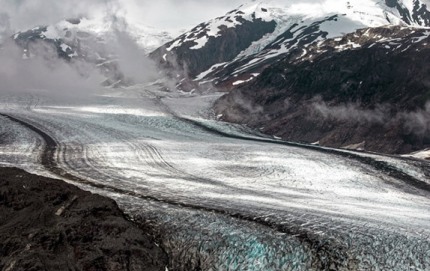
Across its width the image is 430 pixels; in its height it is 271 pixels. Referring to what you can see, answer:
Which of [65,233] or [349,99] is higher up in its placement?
[65,233]

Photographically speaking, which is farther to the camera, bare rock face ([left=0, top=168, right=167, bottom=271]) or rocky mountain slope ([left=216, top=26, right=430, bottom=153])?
rocky mountain slope ([left=216, top=26, right=430, bottom=153])

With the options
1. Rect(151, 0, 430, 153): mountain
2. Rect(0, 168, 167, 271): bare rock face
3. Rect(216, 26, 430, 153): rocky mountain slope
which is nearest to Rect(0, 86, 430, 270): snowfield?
Rect(0, 168, 167, 271): bare rock face

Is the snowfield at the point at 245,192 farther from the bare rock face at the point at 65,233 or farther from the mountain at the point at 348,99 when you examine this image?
the mountain at the point at 348,99

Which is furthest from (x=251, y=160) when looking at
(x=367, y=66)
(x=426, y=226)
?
(x=367, y=66)

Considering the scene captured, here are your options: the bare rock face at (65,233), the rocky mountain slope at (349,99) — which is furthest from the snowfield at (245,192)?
the rocky mountain slope at (349,99)

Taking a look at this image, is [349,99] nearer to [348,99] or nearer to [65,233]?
[348,99]

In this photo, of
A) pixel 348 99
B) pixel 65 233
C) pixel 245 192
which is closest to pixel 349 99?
pixel 348 99

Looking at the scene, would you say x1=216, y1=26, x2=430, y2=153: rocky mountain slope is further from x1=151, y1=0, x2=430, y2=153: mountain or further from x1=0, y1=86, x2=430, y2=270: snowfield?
x1=0, y1=86, x2=430, y2=270: snowfield
